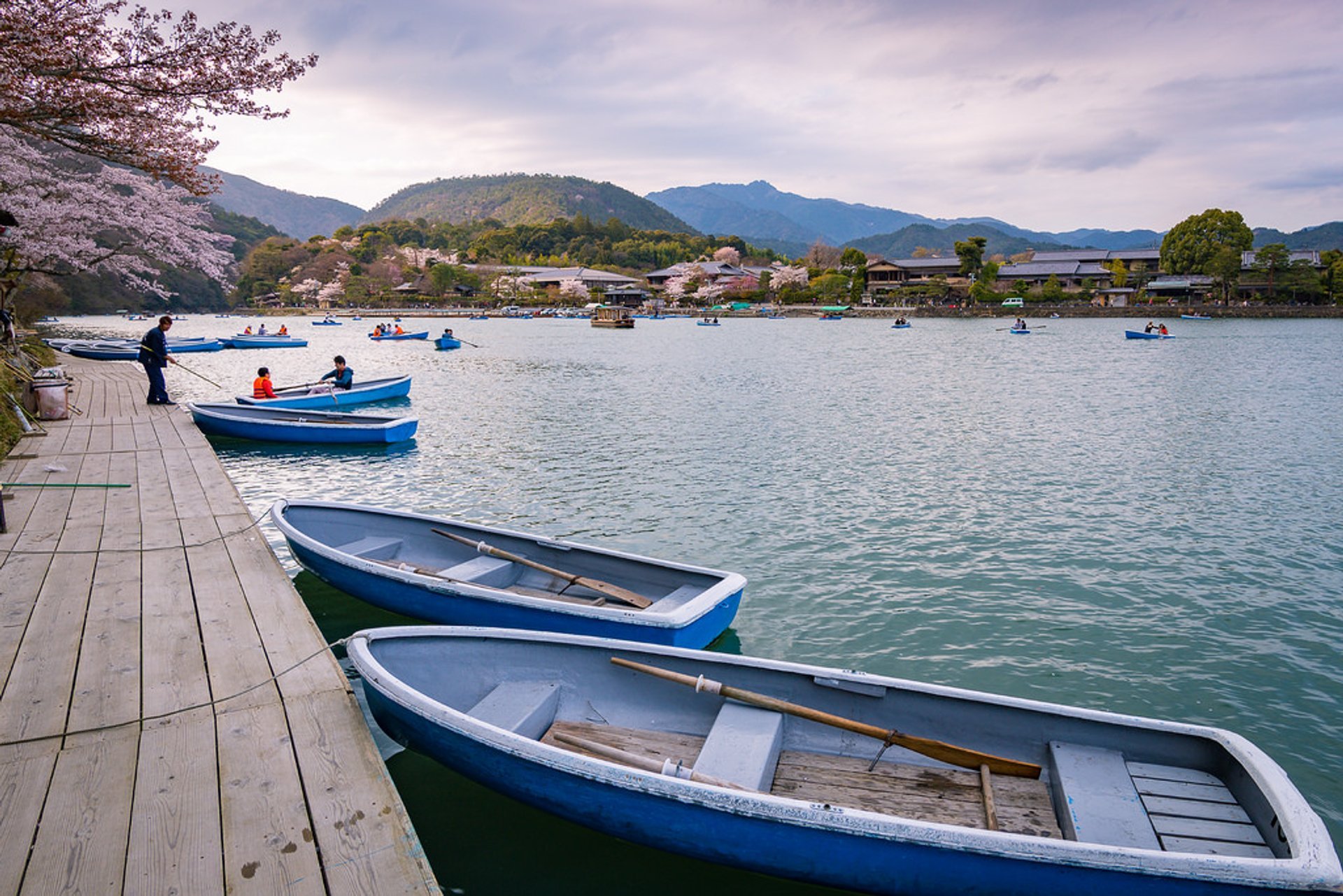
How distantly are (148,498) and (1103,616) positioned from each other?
472 inches

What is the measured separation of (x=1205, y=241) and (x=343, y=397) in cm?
9583

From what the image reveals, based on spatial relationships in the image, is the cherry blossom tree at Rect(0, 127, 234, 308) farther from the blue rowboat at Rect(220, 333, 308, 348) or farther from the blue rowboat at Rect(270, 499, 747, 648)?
the blue rowboat at Rect(220, 333, 308, 348)

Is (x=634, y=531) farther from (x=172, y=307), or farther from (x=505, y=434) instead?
(x=172, y=307)

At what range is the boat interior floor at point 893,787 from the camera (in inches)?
157

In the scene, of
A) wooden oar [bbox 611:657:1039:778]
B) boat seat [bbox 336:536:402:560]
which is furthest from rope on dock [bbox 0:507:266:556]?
wooden oar [bbox 611:657:1039:778]

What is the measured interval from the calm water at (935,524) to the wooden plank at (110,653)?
6.20 feet

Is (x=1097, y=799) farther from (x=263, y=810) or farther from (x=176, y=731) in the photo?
(x=176, y=731)

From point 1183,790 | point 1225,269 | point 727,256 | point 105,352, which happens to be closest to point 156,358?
point 1183,790

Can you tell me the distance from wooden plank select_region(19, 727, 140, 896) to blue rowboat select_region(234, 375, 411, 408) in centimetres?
1622

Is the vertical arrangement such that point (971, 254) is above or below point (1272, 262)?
above

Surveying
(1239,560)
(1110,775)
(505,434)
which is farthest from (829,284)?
(1110,775)

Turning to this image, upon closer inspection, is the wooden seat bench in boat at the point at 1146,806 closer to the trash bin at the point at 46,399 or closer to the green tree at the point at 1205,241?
→ the trash bin at the point at 46,399

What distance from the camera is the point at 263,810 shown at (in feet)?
12.1

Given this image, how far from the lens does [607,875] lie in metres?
4.56
